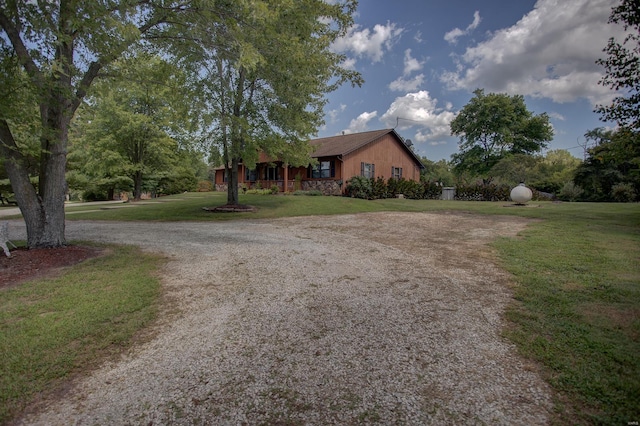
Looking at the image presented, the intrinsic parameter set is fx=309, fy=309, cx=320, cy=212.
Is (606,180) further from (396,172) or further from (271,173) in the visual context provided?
(271,173)

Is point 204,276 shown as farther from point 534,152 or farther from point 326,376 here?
point 534,152

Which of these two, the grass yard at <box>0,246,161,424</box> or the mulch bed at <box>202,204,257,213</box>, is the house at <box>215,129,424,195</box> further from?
the grass yard at <box>0,246,161,424</box>

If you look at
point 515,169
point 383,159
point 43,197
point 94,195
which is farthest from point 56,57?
point 515,169

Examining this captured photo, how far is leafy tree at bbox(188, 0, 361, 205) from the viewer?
6840mm

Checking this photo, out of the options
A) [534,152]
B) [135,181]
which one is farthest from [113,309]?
[534,152]

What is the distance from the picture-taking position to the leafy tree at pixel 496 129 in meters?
35.8

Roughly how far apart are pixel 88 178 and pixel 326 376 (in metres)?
29.3

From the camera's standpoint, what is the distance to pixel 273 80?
11.0 m

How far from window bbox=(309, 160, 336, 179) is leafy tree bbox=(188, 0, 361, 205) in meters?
8.06

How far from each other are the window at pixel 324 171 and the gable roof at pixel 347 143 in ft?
2.58

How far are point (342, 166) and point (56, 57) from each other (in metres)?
17.8

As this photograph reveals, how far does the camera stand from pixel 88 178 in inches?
974

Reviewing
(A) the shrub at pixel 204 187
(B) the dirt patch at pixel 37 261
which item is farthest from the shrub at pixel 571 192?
(A) the shrub at pixel 204 187

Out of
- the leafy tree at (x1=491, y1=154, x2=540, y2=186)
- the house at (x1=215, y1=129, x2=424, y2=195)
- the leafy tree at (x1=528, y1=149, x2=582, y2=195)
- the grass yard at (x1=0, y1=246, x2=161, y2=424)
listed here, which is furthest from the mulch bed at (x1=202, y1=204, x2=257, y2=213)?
the leafy tree at (x1=528, y1=149, x2=582, y2=195)
